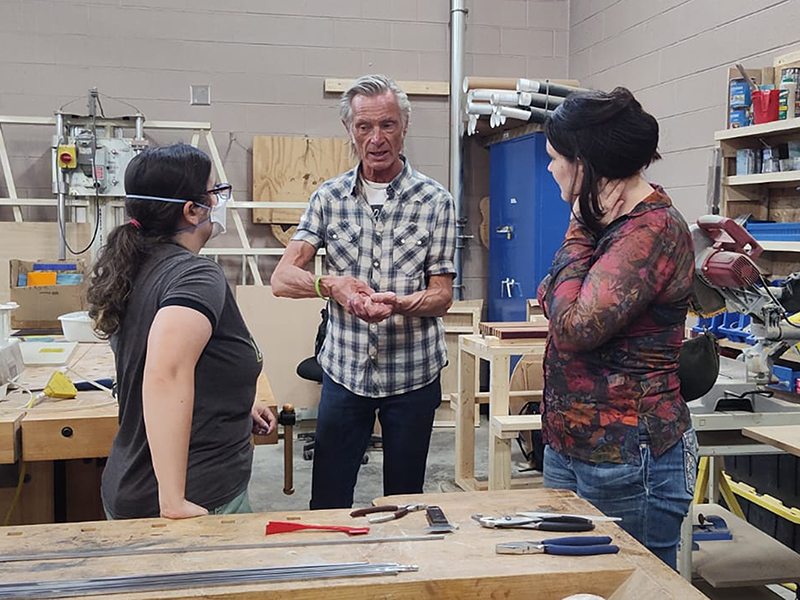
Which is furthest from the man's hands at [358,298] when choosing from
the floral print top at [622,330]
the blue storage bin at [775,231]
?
the blue storage bin at [775,231]

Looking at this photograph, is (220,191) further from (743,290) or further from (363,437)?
(743,290)

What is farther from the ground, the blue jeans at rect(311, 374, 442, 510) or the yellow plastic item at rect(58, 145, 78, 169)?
the yellow plastic item at rect(58, 145, 78, 169)

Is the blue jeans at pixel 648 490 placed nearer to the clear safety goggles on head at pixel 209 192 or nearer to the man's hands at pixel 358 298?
the man's hands at pixel 358 298

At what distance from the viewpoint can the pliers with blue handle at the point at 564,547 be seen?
42.6 inches

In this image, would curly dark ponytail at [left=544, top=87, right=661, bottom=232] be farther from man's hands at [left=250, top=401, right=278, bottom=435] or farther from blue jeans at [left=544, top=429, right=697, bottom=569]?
man's hands at [left=250, top=401, right=278, bottom=435]

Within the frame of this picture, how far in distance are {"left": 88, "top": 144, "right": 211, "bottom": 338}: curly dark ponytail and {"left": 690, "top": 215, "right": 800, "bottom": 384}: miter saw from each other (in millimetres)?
1191

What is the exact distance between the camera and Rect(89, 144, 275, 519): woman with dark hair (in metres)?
1.26

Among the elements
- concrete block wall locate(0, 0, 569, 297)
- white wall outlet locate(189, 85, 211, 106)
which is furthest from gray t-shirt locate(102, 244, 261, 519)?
white wall outlet locate(189, 85, 211, 106)

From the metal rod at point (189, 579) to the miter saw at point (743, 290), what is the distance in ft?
3.76

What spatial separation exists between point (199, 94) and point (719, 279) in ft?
13.2

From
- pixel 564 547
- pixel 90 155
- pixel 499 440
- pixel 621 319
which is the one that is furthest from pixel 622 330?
pixel 90 155

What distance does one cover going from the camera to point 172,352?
125cm

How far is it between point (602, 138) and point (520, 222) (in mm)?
3411

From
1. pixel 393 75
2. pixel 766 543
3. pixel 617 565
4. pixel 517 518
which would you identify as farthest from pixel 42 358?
pixel 393 75
